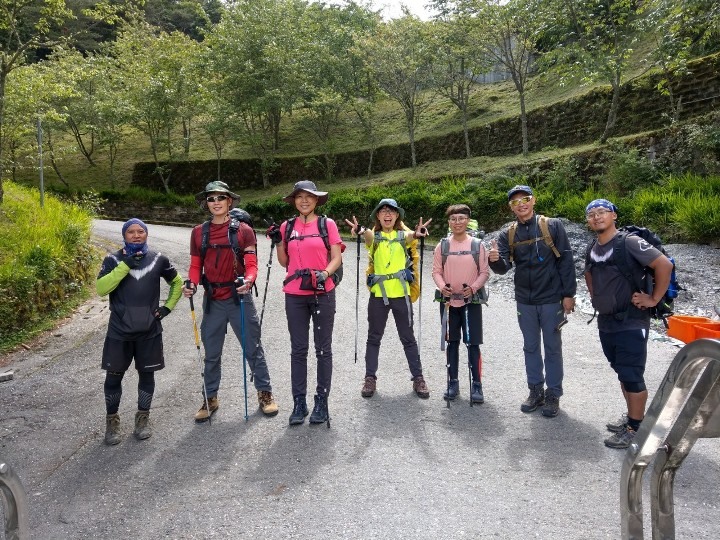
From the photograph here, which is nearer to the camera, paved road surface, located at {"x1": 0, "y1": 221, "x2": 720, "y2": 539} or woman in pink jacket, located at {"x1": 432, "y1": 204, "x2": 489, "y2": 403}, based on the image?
paved road surface, located at {"x1": 0, "y1": 221, "x2": 720, "y2": 539}

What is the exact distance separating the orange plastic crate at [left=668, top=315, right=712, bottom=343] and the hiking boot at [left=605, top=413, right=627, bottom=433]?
7.32 feet

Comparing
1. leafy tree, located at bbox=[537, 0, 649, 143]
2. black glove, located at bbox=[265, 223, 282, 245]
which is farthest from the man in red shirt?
leafy tree, located at bbox=[537, 0, 649, 143]

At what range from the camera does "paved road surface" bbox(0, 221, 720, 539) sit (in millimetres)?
3381

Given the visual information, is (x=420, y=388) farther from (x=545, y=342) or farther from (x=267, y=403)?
(x=267, y=403)

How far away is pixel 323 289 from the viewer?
16.1 ft

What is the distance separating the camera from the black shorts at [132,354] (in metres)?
4.77

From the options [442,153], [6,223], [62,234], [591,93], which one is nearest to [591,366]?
[62,234]

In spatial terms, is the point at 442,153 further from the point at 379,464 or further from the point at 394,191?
the point at 379,464

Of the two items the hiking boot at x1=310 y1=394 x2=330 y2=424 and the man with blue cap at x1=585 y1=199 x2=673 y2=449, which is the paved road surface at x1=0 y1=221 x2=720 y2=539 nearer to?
the hiking boot at x1=310 y1=394 x2=330 y2=424

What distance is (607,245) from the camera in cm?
446

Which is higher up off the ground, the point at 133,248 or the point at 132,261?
the point at 133,248

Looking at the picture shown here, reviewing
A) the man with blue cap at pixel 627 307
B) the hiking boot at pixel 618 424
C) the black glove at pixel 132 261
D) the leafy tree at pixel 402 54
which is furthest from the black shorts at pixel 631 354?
the leafy tree at pixel 402 54

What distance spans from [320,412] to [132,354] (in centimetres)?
175

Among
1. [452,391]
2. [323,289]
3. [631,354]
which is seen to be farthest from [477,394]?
[323,289]
